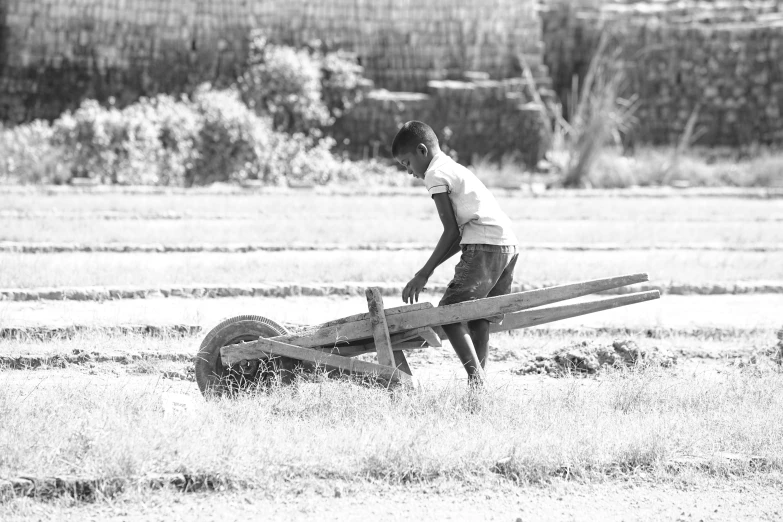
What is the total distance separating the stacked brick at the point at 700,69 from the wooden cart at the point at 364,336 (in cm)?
1927

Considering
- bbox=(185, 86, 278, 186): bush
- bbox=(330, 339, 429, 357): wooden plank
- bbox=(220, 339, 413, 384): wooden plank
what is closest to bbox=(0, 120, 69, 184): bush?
bbox=(185, 86, 278, 186): bush

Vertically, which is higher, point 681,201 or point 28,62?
point 28,62

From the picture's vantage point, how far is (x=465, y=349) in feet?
20.7

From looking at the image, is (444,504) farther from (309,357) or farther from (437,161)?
(437,161)

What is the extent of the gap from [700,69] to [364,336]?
20.5 metres

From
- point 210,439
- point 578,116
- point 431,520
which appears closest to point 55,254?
point 210,439

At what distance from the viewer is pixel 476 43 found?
77.7 ft

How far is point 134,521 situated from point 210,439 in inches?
29.3

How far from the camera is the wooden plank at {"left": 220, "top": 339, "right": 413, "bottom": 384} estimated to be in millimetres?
6228

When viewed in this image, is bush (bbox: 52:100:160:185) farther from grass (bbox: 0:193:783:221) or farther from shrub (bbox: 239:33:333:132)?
shrub (bbox: 239:33:333:132)

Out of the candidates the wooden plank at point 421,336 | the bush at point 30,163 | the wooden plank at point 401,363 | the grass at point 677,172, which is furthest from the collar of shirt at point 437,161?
the grass at point 677,172

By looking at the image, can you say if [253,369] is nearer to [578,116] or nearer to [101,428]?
[101,428]

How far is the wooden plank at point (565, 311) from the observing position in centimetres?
632

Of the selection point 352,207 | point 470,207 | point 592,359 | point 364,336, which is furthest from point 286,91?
point 364,336
